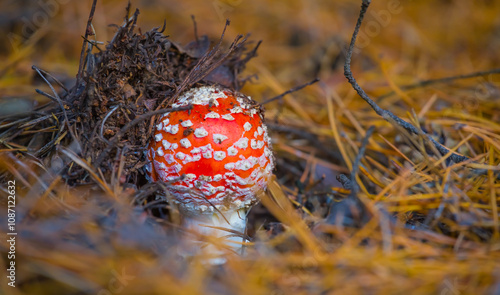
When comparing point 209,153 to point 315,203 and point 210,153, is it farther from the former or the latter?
point 315,203

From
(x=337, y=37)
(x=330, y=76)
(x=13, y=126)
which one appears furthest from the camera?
(x=337, y=37)

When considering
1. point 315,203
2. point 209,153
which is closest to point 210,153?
point 209,153

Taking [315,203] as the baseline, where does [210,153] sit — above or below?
above

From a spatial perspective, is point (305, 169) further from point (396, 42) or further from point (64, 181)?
point (396, 42)

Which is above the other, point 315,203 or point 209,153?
point 209,153

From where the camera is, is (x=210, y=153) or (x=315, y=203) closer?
(x=210, y=153)

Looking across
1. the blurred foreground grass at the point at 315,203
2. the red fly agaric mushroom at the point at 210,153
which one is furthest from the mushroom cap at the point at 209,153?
the blurred foreground grass at the point at 315,203

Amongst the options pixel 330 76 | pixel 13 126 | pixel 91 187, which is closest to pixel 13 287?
pixel 91 187
